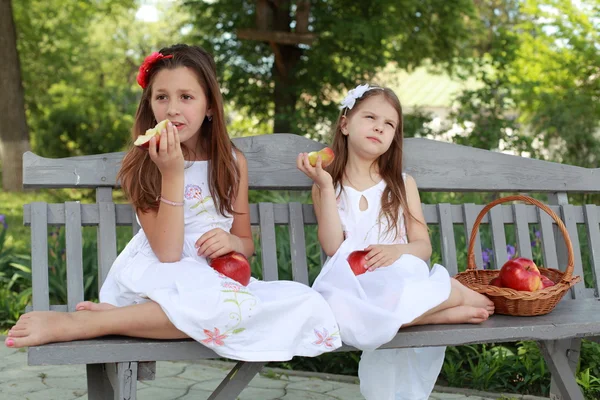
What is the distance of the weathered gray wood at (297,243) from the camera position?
122 inches

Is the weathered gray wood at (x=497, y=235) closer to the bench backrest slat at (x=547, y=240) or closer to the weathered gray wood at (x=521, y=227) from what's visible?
the weathered gray wood at (x=521, y=227)

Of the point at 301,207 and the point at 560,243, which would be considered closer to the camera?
the point at 301,207

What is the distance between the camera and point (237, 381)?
7.70 feet

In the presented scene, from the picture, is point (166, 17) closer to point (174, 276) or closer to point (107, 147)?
point (107, 147)

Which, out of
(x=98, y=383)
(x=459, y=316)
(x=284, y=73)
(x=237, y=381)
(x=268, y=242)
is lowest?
(x=98, y=383)

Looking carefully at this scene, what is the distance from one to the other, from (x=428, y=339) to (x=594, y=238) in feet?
4.87

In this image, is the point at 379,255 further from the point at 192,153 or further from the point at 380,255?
the point at 192,153

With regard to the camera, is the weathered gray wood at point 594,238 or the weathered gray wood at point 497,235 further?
the weathered gray wood at point 594,238

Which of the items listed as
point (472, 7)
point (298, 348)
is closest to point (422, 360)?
point (298, 348)

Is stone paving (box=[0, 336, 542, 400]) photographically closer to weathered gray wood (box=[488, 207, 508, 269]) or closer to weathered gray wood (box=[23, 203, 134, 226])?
weathered gray wood (box=[488, 207, 508, 269])

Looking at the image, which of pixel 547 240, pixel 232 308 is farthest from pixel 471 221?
pixel 232 308

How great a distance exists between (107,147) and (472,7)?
26.3ft

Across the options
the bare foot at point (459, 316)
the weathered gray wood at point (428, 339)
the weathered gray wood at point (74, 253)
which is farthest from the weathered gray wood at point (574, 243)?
the weathered gray wood at point (74, 253)

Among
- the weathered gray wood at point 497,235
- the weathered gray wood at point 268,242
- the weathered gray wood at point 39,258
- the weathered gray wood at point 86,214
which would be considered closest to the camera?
the weathered gray wood at point 39,258
